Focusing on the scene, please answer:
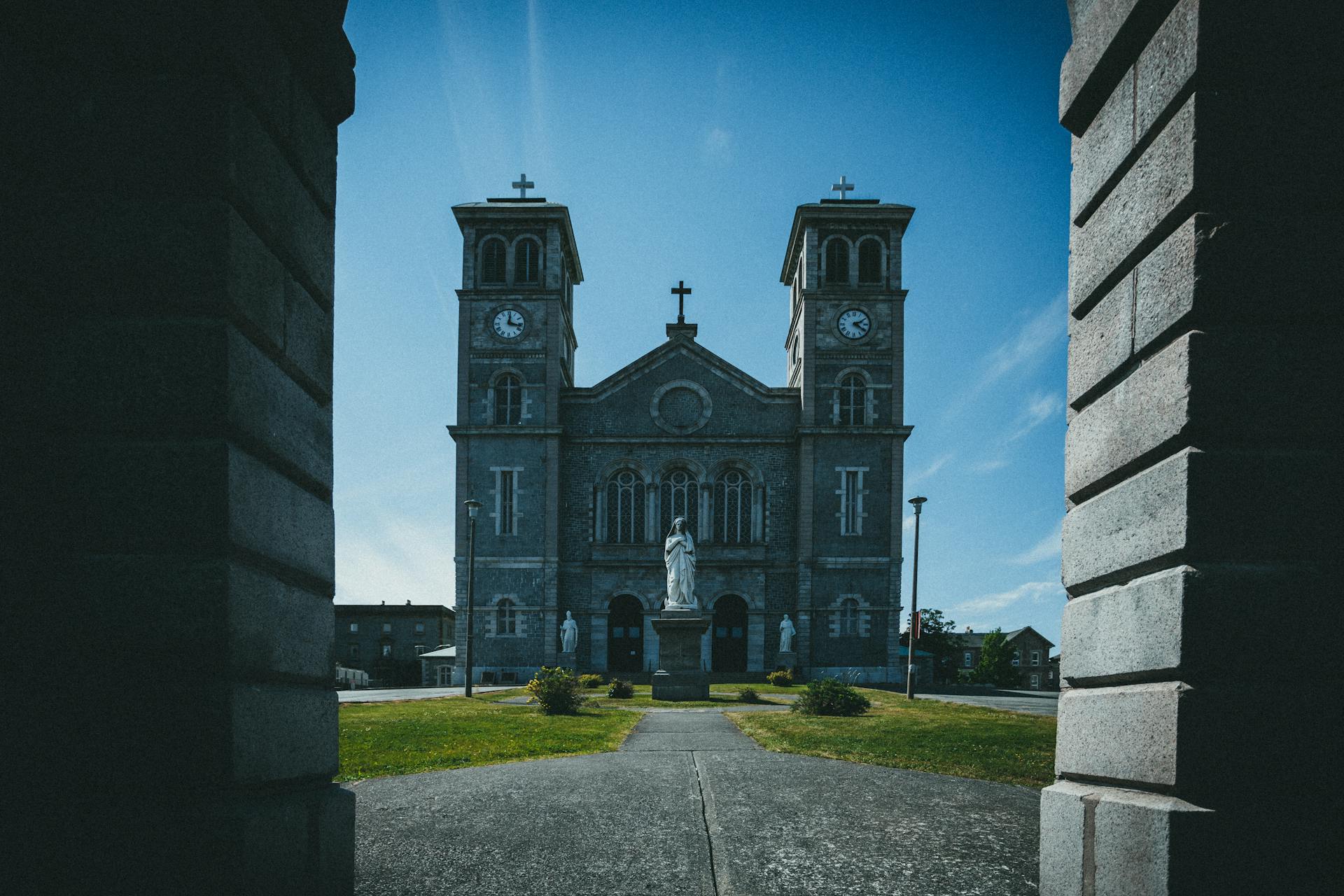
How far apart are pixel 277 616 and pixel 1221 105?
11.9 ft

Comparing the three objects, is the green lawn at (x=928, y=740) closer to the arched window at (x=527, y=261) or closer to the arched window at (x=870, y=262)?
the arched window at (x=870, y=262)

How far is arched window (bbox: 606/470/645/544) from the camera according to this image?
38.5 metres

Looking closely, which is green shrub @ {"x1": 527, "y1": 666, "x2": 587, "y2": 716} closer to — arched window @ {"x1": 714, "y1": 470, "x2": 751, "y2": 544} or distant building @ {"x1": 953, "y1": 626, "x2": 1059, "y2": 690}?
arched window @ {"x1": 714, "y1": 470, "x2": 751, "y2": 544}

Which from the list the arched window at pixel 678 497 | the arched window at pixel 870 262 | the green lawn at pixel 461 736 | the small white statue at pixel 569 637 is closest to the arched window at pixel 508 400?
the arched window at pixel 678 497

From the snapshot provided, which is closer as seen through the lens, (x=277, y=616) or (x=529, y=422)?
(x=277, y=616)

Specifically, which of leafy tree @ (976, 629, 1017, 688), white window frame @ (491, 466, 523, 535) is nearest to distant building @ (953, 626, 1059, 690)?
leafy tree @ (976, 629, 1017, 688)

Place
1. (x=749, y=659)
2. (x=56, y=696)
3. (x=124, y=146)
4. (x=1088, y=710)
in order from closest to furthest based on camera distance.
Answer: (x=56, y=696), (x=124, y=146), (x=1088, y=710), (x=749, y=659)

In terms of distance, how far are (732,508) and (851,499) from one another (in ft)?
17.8

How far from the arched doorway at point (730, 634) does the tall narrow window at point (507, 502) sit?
390 inches

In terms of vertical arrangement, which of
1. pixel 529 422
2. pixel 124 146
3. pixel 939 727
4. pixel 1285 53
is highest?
pixel 529 422

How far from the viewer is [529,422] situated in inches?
1513

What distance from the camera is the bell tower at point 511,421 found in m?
36.9

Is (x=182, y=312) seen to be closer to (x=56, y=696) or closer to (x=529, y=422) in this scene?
(x=56, y=696)

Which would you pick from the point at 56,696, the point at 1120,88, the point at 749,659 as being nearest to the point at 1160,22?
the point at 1120,88
